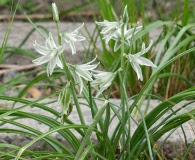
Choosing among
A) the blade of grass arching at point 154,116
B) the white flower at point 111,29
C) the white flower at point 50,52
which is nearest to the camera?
the white flower at point 50,52

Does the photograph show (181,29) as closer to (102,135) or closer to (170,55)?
(170,55)

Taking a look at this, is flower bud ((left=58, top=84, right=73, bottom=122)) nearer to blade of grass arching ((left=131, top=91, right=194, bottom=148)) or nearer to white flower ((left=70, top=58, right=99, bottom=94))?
white flower ((left=70, top=58, right=99, bottom=94))

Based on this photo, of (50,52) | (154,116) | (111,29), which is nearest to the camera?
(50,52)

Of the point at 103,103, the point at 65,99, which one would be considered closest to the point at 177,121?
the point at 103,103

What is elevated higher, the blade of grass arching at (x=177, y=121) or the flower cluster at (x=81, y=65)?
the flower cluster at (x=81, y=65)

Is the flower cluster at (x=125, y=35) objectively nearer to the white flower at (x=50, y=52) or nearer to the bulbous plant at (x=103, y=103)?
the bulbous plant at (x=103, y=103)

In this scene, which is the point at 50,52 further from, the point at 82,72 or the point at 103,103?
the point at 103,103

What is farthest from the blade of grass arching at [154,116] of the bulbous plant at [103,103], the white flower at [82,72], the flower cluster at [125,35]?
the white flower at [82,72]

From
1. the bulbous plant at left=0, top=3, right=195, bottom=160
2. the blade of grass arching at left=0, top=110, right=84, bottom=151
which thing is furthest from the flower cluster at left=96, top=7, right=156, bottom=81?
the blade of grass arching at left=0, top=110, right=84, bottom=151

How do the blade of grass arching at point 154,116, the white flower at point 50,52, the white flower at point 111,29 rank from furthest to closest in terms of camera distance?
1. the blade of grass arching at point 154,116
2. the white flower at point 111,29
3. the white flower at point 50,52

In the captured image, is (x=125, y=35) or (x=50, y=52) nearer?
(x=50, y=52)

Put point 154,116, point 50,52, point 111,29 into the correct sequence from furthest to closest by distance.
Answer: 1. point 154,116
2. point 111,29
3. point 50,52

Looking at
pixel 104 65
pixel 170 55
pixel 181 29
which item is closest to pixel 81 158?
pixel 170 55
